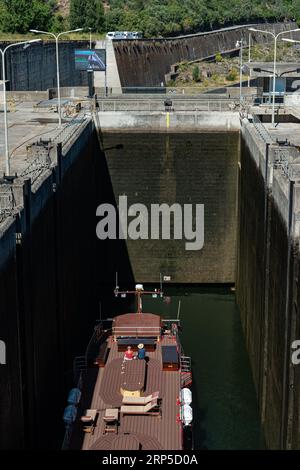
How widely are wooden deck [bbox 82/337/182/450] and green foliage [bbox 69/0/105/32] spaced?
3750 inches

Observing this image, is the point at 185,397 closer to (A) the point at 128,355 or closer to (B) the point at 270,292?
(A) the point at 128,355

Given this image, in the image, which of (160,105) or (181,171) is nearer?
(181,171)

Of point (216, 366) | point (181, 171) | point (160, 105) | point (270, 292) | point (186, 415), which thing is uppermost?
point (160, 105)

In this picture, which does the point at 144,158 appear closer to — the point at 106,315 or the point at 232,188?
the point at 232,188

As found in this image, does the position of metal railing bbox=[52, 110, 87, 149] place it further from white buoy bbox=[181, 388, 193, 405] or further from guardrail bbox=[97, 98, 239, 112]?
white buoy bbox=[181, 388, 193, 405]

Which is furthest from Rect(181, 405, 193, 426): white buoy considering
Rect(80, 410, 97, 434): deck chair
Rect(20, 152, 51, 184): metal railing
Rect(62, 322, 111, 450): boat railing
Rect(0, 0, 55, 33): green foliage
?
Rect(0, 0, 55, 33): green foliage

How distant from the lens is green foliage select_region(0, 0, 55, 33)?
104m

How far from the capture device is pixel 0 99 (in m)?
56.4

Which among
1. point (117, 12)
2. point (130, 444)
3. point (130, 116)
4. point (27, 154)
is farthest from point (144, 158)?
point (117, 12)

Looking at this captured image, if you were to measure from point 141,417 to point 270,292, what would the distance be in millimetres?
7519

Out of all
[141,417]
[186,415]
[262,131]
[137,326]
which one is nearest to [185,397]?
[186,415]

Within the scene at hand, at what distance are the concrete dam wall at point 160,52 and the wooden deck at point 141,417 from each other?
231 ft

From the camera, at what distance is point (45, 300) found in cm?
2830

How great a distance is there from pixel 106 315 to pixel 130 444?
19376 millimetres
